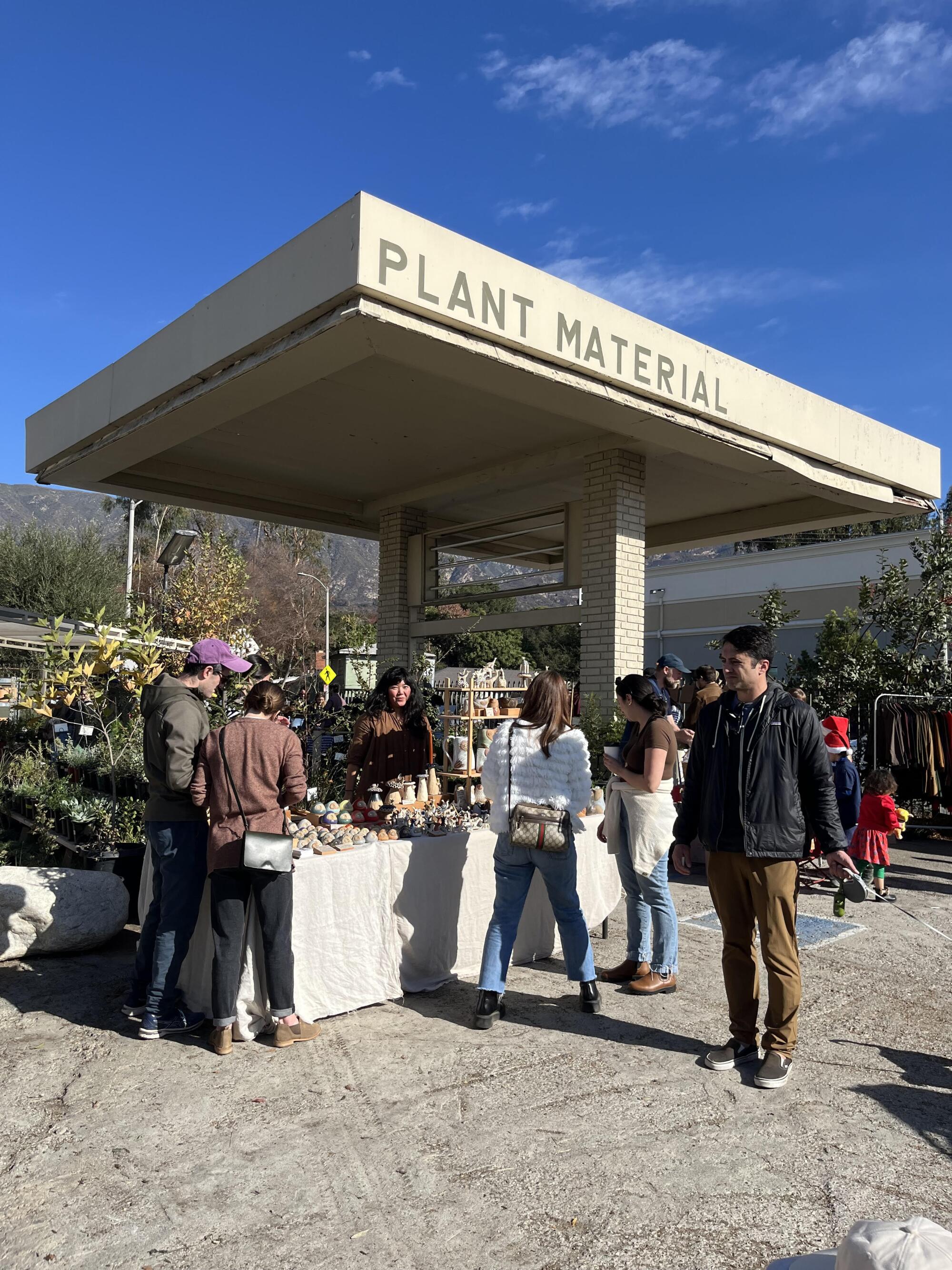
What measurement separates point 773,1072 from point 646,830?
56.0 inches

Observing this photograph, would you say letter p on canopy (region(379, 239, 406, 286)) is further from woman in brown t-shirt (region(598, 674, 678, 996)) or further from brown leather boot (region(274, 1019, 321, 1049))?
brown leather boot (region(274, 1019, 321, 1049))

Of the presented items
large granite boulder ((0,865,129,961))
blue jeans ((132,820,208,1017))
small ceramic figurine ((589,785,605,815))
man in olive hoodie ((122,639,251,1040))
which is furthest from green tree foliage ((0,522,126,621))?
blue jeans ((132,820,208,1017))

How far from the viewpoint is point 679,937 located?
6.33m

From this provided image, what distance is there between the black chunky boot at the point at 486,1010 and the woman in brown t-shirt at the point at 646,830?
0.90m

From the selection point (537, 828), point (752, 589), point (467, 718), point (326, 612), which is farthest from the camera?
point (326, 612)

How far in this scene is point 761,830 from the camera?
3.83 meters

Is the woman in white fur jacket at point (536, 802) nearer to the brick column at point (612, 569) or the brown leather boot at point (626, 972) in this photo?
the brown leather boot at point (626, 972)

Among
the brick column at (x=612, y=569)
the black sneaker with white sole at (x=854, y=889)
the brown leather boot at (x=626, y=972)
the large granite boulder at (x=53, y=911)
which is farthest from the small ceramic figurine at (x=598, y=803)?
the brick column at (x=612, y=569)

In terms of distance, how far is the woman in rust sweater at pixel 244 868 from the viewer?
4.13m

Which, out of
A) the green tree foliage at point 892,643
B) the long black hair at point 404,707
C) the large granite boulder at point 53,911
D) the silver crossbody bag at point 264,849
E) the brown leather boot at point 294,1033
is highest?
the green tree foliage at point 892,643

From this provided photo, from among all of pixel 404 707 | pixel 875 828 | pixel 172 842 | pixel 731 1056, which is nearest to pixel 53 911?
pixel 172 842

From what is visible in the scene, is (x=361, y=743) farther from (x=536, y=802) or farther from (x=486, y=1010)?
(x=486, y=1010)

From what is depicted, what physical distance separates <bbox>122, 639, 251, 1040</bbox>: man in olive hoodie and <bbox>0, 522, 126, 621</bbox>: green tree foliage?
27.7m

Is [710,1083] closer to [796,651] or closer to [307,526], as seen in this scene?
[307,526]
